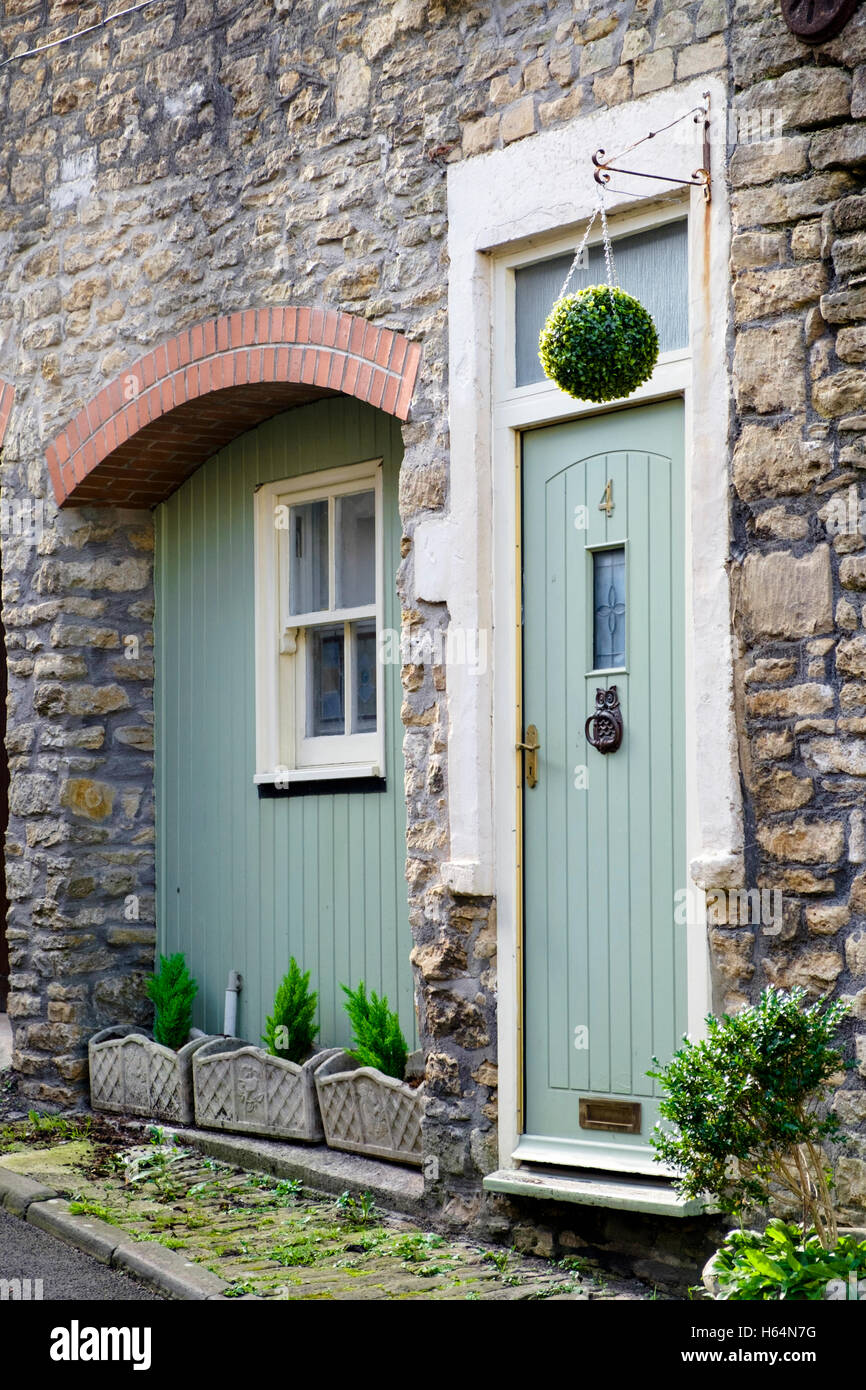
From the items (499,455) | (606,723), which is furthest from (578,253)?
(606,723)

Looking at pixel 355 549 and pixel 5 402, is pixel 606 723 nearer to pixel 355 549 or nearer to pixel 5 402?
pixel 355 549

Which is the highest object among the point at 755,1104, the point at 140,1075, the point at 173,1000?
the point at 755,1104

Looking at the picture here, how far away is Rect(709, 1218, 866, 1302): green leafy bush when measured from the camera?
3.96 meters

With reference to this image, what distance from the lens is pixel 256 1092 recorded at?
6941 mm

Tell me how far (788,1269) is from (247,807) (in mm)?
4173

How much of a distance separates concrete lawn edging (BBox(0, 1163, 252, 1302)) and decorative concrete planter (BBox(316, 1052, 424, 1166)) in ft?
3.41

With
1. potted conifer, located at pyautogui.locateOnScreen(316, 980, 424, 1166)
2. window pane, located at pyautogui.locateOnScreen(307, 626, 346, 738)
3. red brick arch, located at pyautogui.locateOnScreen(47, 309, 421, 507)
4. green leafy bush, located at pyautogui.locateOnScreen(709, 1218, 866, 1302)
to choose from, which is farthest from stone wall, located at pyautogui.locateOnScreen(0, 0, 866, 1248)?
window pane, located at pyautogui.locateOnScreen(307, 626, 346, 738)

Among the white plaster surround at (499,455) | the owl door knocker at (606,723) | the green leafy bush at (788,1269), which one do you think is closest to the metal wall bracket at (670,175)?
the white plaster surround at (499,455)

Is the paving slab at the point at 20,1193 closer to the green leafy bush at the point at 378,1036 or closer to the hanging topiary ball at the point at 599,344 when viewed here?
the green leafy bush at the point at 378,1036

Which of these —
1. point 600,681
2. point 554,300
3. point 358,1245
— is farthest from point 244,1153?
point 554,300

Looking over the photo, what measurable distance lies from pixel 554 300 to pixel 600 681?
1386 mm

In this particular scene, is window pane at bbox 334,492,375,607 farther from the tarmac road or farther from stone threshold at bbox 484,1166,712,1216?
the tarmac road

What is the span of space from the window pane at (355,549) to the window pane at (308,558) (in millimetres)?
113
